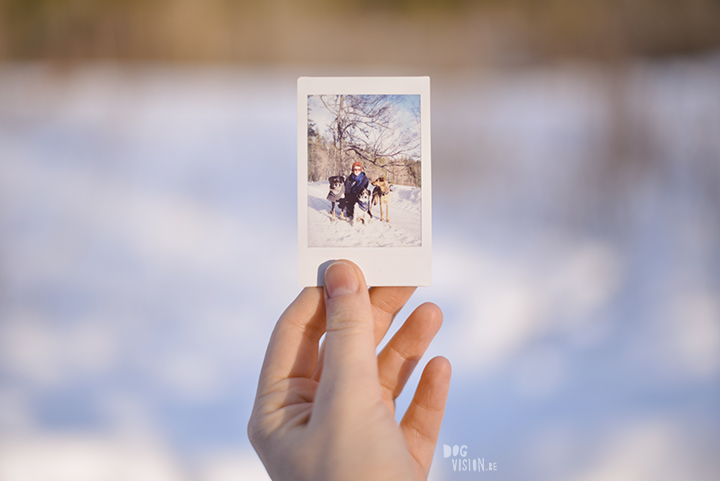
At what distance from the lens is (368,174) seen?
77 cm

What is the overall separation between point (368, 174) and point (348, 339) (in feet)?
1.20

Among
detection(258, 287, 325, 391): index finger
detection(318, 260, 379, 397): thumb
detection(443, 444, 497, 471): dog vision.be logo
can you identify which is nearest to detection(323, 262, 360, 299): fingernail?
detection(318, 260, 379, 397): thumb

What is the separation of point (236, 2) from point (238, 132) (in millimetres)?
446

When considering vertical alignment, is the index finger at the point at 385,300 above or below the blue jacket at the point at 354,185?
below

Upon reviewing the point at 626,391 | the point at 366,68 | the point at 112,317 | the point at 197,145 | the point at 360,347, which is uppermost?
the point at 366,68

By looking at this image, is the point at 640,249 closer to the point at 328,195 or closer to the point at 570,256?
the point at 570,256

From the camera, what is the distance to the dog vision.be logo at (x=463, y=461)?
1269mm

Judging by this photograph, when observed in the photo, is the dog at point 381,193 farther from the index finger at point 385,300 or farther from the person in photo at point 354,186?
the index finger at point 385,300

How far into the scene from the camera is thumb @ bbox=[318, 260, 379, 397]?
1.67 ft

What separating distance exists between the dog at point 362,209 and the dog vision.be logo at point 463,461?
3.17ft

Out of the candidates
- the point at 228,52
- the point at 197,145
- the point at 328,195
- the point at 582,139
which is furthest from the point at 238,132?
Answer: the point at 582,139

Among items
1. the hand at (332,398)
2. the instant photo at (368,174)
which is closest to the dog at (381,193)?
the instant photo at (368,174)

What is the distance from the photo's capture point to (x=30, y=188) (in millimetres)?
1345

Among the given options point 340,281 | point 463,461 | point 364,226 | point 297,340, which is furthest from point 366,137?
point 463,461
